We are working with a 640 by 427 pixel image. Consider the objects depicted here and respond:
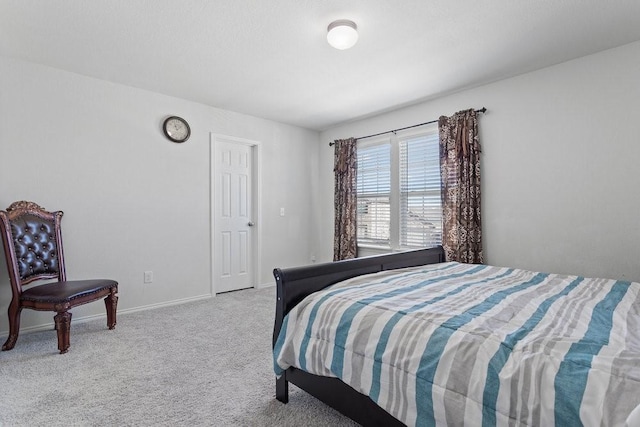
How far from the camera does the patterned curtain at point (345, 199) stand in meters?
4.79

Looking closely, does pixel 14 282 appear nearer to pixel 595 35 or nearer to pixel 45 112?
pixel 45 112

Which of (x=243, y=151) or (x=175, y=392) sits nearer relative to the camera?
(x=175, y=392)

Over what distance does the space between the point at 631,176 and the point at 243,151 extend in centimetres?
410

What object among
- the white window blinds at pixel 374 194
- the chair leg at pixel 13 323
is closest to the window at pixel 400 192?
the white window blinds at pixel 374 194

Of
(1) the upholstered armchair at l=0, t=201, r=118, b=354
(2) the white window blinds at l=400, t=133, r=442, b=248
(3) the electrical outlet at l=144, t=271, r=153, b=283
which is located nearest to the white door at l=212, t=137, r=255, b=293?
(3) the electrical outlet at l=144, t=271, r=153, b=283

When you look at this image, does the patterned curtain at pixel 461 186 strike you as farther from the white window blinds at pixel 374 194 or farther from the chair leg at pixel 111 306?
the chair leg at pixel 111 306

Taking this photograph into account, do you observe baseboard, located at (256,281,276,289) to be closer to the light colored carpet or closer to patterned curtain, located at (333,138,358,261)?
patterned curtain, located at (333,138,358,261)

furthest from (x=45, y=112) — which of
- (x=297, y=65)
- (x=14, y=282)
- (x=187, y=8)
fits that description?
(x=297, y=65)

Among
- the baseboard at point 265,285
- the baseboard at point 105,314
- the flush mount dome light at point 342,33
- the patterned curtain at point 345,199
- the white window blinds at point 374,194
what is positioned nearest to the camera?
the flush mount dome light at point 342,33

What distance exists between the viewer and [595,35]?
2.57m

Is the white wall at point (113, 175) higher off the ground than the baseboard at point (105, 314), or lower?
higher

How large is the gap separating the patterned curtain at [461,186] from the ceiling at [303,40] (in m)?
0.44

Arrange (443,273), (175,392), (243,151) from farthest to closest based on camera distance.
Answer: (243,151) < (443,273) < (175,392)

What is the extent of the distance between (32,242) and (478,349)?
3.41 m
